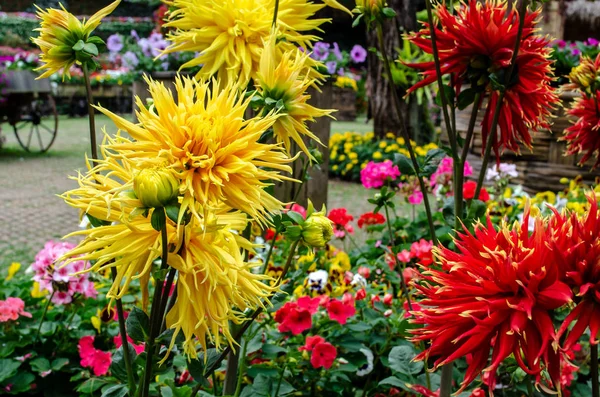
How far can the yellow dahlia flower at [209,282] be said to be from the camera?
718mm

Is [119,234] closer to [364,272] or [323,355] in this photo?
[323,355]

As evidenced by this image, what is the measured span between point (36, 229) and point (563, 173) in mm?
3787

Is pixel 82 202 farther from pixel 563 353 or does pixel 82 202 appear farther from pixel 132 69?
pixel 132 69

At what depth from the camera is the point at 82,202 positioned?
0.76 metres

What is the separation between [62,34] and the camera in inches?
36.1

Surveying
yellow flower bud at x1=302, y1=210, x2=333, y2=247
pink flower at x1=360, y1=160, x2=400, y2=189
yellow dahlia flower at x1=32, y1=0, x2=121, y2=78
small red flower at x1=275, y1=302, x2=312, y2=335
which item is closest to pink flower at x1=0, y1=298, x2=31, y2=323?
small red flower at x1=275, y1=302, x2=312, y2=335

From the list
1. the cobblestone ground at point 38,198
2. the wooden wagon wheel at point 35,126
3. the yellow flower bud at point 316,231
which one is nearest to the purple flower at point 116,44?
the cobblestone ground at point 38,198

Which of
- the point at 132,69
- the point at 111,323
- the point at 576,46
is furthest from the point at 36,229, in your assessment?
the point at 576,46

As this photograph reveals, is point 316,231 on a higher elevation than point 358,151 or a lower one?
higher

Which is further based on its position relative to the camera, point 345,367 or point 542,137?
point 542,137

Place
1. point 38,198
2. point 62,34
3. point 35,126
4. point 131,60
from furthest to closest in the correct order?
1. point 35,126
2. point 38,198
3. point 131,60
4. point 62,34

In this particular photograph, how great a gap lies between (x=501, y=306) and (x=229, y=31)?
0.68 m

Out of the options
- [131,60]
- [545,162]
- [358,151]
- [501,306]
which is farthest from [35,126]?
[501,306]

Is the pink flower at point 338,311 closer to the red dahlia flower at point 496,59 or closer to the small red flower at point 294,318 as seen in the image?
the small red flower at point 294,318
